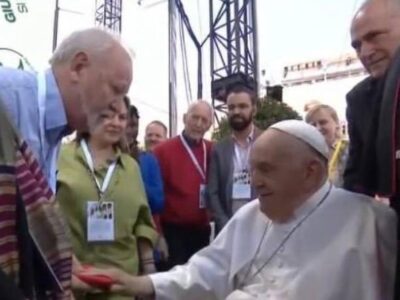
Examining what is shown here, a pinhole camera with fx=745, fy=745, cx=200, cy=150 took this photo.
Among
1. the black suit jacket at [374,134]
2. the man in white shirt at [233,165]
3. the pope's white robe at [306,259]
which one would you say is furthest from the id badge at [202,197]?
the black suit jacket at [374,134]

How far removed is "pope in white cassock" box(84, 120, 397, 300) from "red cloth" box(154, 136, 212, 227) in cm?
230

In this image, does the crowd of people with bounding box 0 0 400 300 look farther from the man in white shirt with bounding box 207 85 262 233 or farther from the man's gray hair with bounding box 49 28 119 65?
the man in white shirt with bounding box 207 85 262 233

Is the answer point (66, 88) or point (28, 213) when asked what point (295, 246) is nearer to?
point (66, 88)

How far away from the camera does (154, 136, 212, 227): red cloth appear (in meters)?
5.09

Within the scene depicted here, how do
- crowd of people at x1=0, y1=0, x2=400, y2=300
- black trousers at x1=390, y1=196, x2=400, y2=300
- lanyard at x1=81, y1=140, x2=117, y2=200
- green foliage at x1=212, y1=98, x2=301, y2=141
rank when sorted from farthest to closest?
green foliage at x1=212, y1=98, x2=301, y2=141 → lanyard at x1=81, y1=140, x2=117, y2=200 → black trousers at x1=390, y1=196, x2=400, y2=300 → crowd of people at x1=0, y1=0, x2=400, y2=300

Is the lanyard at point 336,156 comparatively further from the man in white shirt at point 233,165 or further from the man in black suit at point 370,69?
the man in black suit at point 370,69

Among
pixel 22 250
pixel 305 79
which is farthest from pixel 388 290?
pixel 305 79

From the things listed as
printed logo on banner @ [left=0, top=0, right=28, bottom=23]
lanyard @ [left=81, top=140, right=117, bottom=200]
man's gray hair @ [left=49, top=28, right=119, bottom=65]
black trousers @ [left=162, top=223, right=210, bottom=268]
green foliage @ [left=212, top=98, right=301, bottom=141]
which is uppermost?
printed logo on banner @ [left=0, top=0, right=28, bottom=23]

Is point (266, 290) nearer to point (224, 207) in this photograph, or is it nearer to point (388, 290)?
point (388, 290)

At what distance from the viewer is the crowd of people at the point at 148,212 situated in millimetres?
1641

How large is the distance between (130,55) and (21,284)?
976mm

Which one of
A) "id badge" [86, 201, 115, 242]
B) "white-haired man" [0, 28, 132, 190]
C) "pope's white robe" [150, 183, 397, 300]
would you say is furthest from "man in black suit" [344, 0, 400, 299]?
"id badge" [86, 201, 115, 242]

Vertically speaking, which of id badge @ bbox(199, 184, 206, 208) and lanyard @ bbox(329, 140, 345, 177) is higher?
lanyard @ bbox(329, 140, 345, 177)

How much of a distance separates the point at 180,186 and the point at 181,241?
376mm
